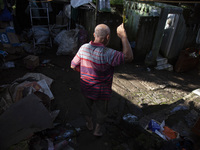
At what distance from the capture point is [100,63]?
2354 mm

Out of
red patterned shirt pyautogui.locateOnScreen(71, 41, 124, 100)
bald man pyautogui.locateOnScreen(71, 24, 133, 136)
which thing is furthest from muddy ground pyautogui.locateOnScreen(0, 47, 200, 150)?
red patterned shirt pyautogui.locateOnScreen(71, 41, 124, 100)

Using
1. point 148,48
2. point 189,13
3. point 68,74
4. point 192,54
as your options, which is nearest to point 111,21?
point 148,48

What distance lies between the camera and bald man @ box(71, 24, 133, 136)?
2.25m

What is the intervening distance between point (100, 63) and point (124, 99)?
8.26ft

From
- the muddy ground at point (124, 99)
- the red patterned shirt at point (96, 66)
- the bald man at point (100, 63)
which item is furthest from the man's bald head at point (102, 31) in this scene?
the muddy ground at point (124, 99)

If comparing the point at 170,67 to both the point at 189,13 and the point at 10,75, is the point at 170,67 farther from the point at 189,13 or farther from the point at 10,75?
the point at 10,75

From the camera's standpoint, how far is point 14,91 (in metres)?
3.53

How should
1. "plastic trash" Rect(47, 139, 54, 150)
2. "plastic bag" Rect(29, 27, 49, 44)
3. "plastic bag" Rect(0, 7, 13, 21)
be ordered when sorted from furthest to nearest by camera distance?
1. "plastic bag" Rect(29, 27, 49, 44)
2. "plastic bag" Rect(0, 7, 13, 21)
3. "plastic trash" Rect(47, 139, 54, 150)

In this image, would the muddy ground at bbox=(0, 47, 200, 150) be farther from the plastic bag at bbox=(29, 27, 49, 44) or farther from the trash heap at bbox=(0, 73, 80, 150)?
the plastic bag at bbox=(29, 27, 49, 44)

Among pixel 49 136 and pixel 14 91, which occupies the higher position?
pixel 14 91

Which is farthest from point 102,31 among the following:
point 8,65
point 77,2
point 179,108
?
point 77,2

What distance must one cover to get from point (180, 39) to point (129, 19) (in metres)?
2.80

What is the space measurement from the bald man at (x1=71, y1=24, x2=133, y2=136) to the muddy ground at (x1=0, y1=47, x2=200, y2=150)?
0.60 m

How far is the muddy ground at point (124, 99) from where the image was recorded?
290 cm
